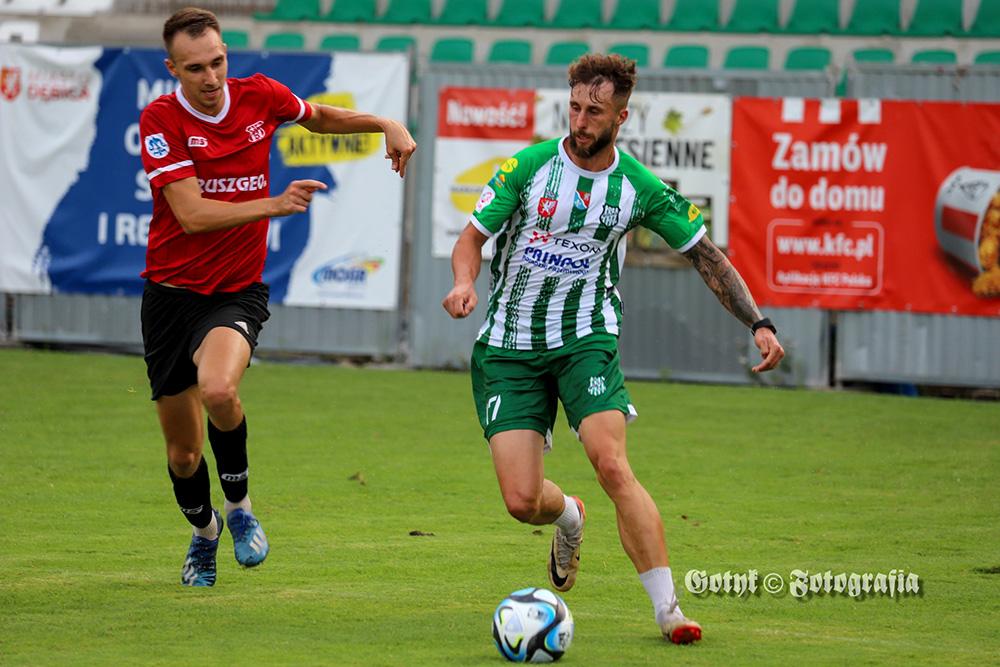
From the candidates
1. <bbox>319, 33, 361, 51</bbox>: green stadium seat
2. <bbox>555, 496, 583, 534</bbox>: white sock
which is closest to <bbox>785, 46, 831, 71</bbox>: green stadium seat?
<bbox>319, 33, 361, 51</bbox>: green stadium seat

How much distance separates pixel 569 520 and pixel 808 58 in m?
13.6

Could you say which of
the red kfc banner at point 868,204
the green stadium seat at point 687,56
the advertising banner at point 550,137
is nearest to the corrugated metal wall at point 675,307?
the advertising banner at point 550,137

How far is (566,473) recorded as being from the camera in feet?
33.9

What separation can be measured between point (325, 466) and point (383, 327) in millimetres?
5232

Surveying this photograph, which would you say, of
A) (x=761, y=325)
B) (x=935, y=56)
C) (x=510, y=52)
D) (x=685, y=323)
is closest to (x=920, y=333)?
(x=685, y=323)

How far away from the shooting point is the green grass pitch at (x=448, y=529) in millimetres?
5941

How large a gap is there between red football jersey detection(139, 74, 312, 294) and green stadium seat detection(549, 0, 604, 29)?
14139 mm

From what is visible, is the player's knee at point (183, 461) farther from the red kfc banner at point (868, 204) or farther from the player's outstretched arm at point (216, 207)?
the red kfc banner at point (868, 204)

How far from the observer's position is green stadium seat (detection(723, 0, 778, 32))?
67.7 feet

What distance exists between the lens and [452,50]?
2006cm

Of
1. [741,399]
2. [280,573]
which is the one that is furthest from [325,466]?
[741,399]

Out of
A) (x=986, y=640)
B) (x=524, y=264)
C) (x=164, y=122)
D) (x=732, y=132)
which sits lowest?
(x=986, y=640)

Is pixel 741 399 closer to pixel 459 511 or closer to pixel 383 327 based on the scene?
pixel 383 327

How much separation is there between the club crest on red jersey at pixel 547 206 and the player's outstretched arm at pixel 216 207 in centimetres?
89
